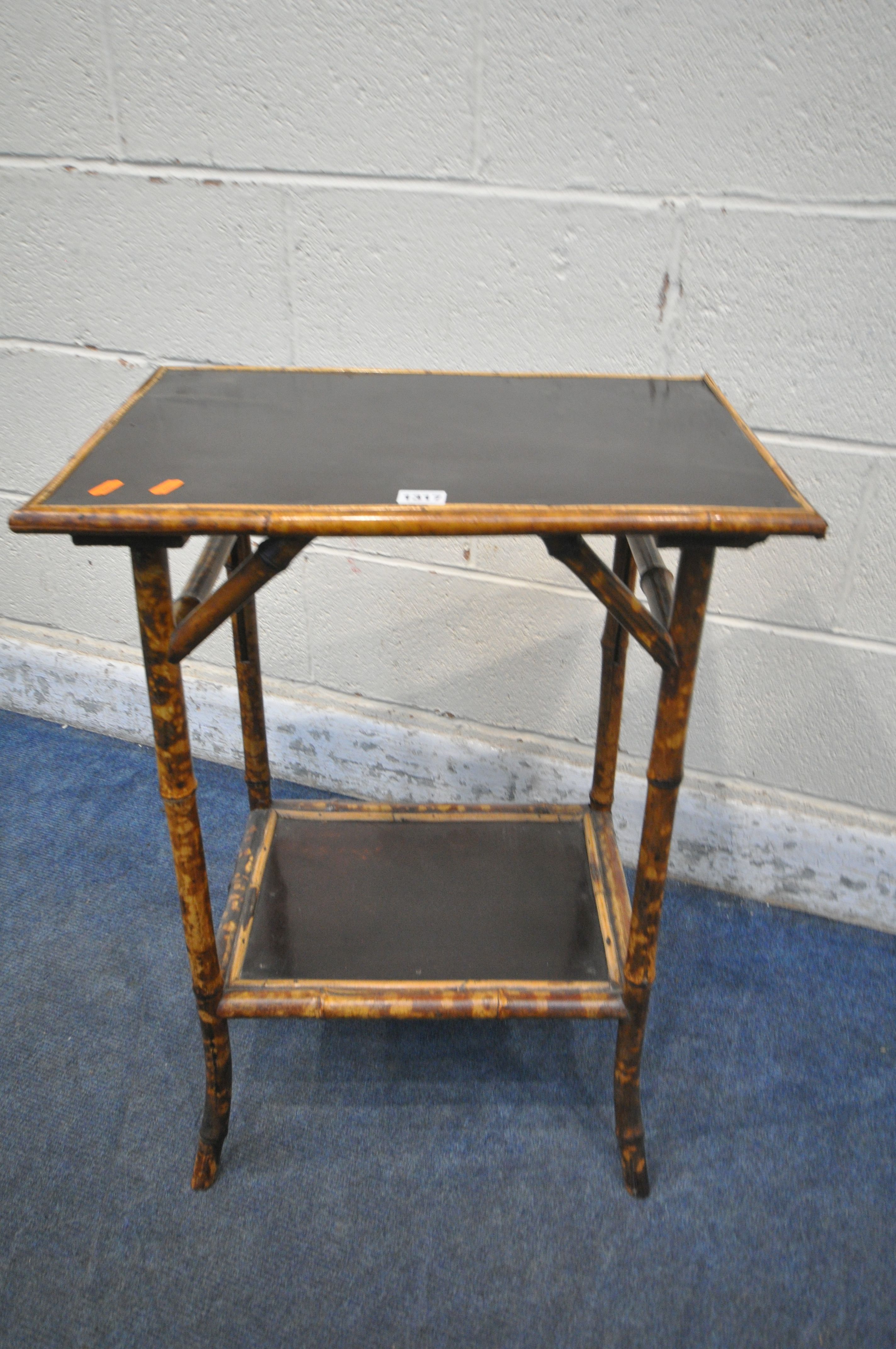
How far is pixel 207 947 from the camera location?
44.3 inches

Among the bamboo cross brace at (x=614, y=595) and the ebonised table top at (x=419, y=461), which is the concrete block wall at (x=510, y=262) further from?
the bamboo cross brace at (x=614, y=595)

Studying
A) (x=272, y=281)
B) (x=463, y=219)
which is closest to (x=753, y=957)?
(x=463, y=219)

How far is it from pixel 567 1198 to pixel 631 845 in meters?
0.70

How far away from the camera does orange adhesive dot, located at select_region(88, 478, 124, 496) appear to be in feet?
2.85

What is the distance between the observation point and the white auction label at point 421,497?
0.85m

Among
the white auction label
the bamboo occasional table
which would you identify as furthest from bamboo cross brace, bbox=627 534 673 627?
the white auction label

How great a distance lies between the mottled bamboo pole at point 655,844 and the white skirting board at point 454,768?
0.57 meters

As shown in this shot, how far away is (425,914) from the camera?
1338mm

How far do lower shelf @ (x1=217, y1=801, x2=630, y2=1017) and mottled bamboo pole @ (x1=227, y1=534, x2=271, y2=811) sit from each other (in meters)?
0.05

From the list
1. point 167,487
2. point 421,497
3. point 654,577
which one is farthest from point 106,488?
point 654,577

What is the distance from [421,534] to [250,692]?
26.1 inches

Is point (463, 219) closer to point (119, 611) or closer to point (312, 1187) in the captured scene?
point (119, 611)

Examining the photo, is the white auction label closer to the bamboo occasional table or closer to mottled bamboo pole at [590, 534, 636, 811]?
the bamboo occasional table

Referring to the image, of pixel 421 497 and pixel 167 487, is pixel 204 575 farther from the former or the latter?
pixel 421 497
